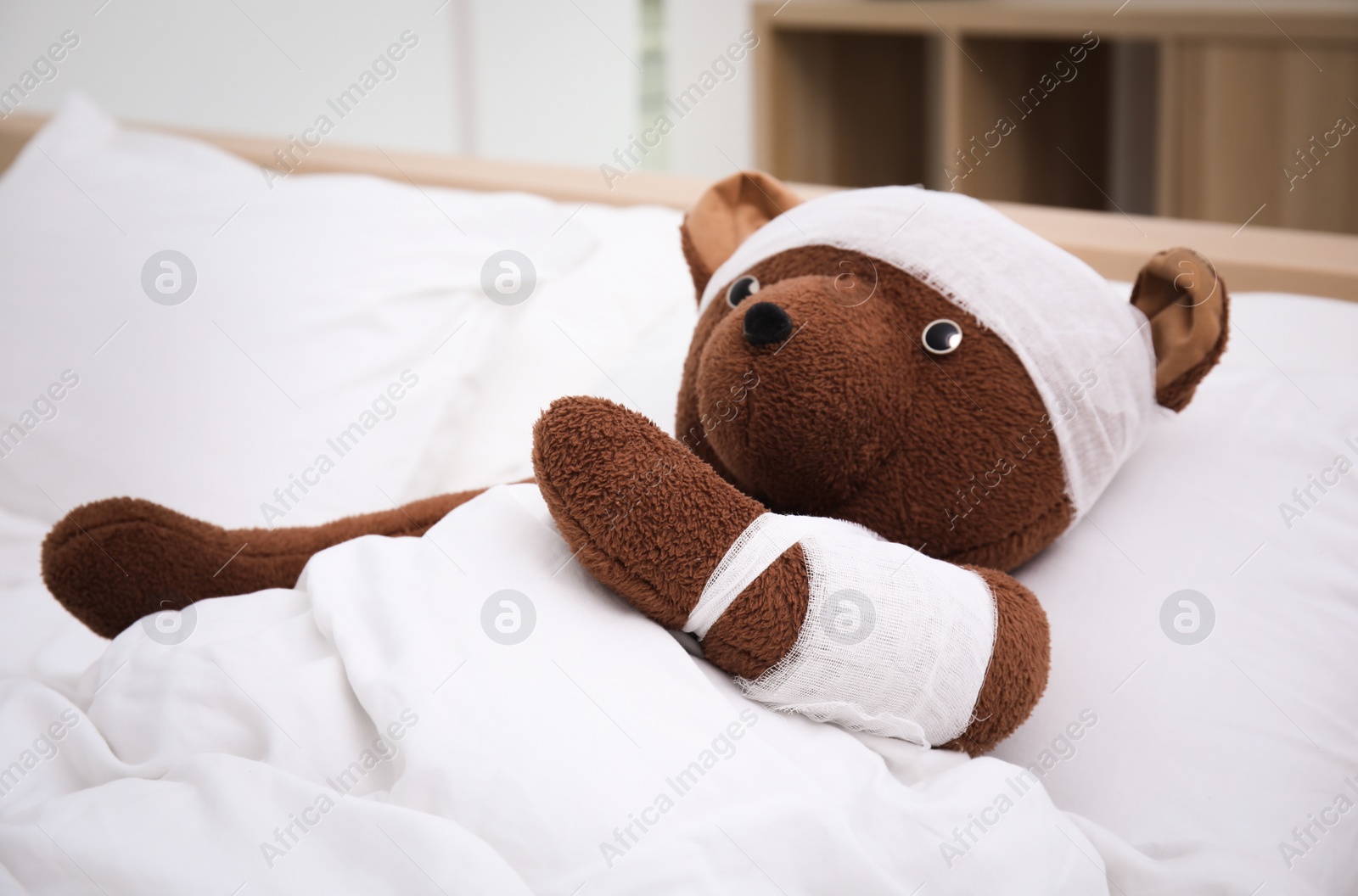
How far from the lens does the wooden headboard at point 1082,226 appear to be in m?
1.05

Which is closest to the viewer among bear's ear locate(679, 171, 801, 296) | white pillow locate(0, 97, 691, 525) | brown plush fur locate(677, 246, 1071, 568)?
brown plush fur locate(677, 246, 1071, 568)

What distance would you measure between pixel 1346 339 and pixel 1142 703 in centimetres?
40

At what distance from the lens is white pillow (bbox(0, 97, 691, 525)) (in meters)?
1.01

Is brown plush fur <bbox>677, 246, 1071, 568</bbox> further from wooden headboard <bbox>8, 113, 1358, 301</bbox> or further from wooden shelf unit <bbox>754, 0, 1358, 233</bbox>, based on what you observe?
wooden shelf unit <bbox>754, 0, 1358, 233</bbox>

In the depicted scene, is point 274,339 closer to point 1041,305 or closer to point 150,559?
point 150,559

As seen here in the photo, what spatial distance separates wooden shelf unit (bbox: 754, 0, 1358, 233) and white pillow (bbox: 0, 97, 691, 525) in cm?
90

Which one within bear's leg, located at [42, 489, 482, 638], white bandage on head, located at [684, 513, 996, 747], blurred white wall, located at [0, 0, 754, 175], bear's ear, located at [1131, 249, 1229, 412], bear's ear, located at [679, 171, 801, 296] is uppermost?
blurred white wall, located at [0, 0, 754, 175]

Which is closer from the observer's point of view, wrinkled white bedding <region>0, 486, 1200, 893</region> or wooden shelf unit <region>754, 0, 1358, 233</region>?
wrinkled white bedding <region>0, 486, 1200, 893</region>

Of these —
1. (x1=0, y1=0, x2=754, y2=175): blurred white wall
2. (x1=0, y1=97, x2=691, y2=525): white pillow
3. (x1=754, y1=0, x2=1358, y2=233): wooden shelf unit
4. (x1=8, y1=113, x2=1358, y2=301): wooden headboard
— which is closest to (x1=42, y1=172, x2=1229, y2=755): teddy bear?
(x1=0, y1=97, x2=691, y2=525): white pillow

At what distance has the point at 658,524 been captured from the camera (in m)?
0.59

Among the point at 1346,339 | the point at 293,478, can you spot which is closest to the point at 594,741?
the point at 293,478

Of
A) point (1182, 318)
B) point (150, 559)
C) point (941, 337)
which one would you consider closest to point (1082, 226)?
point (1182, 318)

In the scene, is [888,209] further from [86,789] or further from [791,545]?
[86,789]

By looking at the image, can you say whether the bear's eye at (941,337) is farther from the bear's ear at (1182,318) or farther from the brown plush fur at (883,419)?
the bear's ear at (1182,318)
